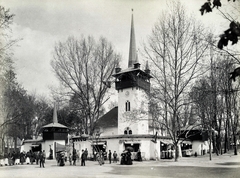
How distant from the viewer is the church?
104 feet

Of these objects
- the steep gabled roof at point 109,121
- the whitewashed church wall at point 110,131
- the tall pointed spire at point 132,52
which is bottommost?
the whitewashed church wall at point 110,131

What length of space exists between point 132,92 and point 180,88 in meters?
16.6

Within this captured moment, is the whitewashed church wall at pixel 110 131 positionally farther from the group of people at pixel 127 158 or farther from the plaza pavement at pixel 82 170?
the plaza pavement at pixel 82 170

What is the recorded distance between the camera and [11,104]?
28.7m

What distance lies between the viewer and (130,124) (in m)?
36.0

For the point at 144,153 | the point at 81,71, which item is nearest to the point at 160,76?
the point at 144,153

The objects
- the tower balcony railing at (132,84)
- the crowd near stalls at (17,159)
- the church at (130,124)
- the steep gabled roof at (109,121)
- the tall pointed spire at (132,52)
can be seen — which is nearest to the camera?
the crowd near stalls at (17,159)

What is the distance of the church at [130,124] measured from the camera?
31812mm

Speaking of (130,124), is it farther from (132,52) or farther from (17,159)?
(132,52)

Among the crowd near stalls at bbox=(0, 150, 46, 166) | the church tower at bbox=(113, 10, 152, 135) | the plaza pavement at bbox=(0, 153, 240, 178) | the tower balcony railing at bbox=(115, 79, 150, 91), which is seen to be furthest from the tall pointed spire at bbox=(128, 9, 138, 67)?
the plaza pavement at bbox=(0, 153, 240, 178)

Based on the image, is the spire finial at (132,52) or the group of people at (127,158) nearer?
the group of people at (127,158)

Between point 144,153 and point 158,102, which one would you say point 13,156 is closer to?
point 144,153

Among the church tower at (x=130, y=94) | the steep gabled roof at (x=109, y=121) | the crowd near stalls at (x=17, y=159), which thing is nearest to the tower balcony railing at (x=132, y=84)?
the church tower at (x=130, y=94)

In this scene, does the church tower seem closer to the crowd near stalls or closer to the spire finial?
the spire finial
